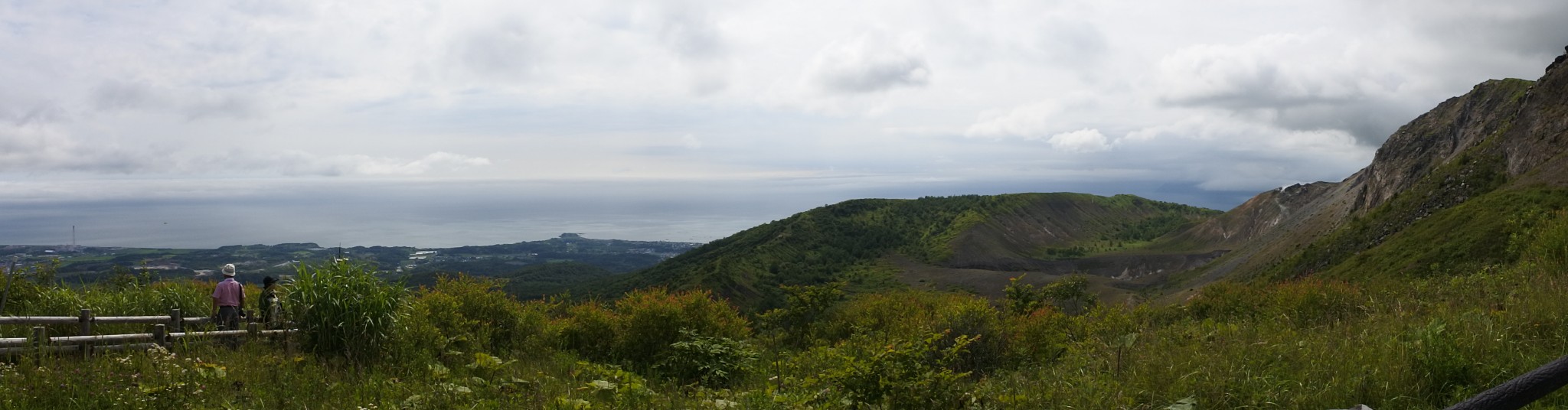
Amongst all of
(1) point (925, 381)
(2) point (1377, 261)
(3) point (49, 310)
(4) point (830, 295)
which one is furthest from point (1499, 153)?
(3) point (49, 310)

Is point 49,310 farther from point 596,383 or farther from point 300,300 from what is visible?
point 596,383

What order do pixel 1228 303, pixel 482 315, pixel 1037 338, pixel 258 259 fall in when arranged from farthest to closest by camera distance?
pixel 258 259 < pixel 1228 303 < pixel 1037 338 < pixel 482 315

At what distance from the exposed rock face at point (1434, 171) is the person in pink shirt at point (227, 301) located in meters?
46.8

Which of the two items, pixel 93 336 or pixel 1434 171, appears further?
pixel 1434 171

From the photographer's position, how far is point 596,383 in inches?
267

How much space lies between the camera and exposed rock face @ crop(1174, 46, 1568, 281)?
40.4 meters

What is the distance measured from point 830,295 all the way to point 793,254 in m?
90.5

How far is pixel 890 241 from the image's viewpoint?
132m

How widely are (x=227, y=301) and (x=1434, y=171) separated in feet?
210

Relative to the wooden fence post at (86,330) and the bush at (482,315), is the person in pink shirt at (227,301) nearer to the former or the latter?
the wooden fence post at (86,330)

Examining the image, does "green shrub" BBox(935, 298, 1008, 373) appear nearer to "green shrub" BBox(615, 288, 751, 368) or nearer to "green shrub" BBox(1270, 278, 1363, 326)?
"green shrub" BBox(1270, 278, 1363, 326)

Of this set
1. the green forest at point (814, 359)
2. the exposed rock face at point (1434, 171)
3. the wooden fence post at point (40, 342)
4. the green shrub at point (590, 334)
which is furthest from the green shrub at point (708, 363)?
the exposed rock face at point (1434, 171)

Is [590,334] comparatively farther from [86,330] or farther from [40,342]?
[40,342]

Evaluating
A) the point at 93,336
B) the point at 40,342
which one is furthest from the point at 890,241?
the point at 40,342
